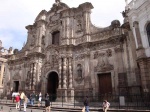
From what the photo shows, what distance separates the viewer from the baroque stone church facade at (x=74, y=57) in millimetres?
14274

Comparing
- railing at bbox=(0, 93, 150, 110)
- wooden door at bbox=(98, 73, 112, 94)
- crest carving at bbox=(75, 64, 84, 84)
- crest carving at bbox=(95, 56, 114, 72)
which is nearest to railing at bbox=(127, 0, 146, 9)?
crest carving at bbox=(95, 56, 114, 72)

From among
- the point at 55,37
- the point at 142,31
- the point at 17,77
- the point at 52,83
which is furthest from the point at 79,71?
the point at 17,77

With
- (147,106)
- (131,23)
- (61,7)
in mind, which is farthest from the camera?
(61,7)

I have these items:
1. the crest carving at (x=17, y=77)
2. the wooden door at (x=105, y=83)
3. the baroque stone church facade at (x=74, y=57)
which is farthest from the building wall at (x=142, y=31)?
the crest carving at (x=17, y=77)

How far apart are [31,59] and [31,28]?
18.1 feet

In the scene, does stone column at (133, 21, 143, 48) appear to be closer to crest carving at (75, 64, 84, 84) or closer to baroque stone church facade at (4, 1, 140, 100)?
baroque stone church facade at (4, 1, 140, 100)

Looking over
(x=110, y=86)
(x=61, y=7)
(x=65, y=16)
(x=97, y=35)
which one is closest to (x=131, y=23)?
Answer: (x=97, y=35)

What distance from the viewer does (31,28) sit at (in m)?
23.0

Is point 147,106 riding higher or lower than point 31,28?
lower

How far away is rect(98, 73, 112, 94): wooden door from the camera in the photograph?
14755 millimetres

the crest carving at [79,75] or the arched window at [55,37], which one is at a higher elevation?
the arched window at [55,37]

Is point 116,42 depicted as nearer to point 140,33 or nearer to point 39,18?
point 140,33

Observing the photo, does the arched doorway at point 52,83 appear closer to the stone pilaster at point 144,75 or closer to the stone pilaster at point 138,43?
the stone pilaster at point 138,43

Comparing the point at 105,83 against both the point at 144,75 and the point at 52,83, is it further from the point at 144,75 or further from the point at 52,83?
the point at 52,83
